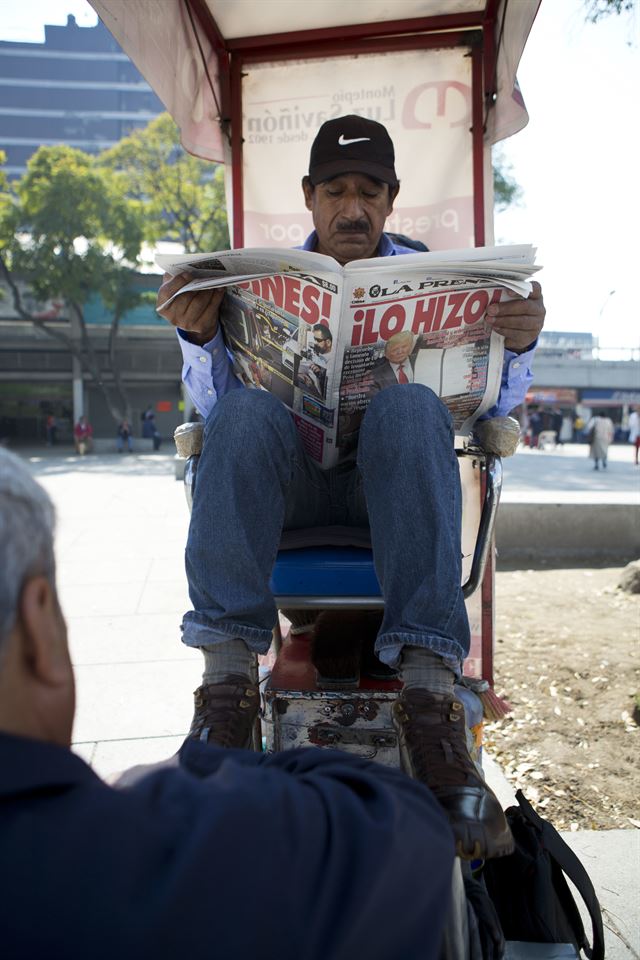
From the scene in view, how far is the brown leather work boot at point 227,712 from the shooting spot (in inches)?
56.0

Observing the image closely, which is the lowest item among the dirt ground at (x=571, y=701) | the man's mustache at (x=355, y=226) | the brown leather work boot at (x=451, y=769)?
the dirt ground at (x=571, y=701)

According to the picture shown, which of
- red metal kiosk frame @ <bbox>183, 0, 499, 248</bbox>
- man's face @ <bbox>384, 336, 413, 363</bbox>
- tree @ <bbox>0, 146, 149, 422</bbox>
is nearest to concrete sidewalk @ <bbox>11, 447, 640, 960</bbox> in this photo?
man's face @ <bbox>384, 336, 413, 363</bbox>

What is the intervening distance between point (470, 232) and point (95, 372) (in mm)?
22920

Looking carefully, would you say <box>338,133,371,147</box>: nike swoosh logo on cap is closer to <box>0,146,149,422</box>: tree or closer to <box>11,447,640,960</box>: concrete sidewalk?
<box>11,447,640,960</box>: concrete sidewalk

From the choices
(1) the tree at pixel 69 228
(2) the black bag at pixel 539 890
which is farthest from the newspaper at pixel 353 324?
(1) the tree at pixel 69 228

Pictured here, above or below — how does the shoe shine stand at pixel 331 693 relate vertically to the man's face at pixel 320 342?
below

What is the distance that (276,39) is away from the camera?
3168 mm

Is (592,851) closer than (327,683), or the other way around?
(327,683)

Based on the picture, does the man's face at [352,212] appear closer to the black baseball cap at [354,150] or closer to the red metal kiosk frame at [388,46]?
the black baseball cap at [354,150]

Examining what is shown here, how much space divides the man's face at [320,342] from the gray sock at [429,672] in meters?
0.75

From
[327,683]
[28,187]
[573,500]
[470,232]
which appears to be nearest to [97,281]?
[28,187]

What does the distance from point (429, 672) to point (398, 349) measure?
79 centimetres

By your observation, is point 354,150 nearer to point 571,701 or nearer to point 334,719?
point 334,719

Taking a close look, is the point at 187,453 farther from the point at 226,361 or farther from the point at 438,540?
the point at 438,540
